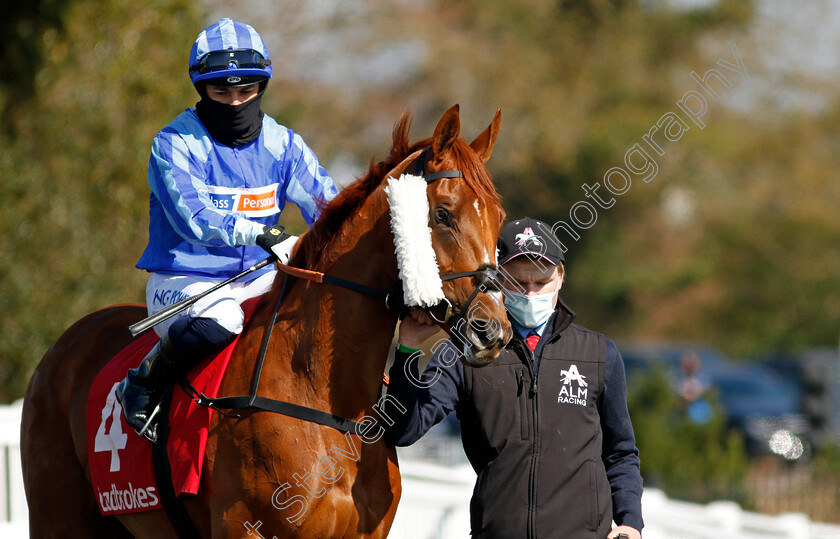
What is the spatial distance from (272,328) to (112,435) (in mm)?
908

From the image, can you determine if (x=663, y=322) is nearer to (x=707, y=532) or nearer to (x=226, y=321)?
(x=707, y=532)

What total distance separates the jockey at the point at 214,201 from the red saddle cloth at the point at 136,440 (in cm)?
10

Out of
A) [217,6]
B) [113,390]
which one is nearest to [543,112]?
[217,6]

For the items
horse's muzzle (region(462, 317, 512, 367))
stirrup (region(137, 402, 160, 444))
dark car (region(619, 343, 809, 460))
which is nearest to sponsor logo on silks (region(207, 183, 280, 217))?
stirrup (region(137, 402, 160, 444))

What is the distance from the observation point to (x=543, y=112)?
24547 millimetres

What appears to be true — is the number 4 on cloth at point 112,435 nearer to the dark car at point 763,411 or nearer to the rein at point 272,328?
the rein at point 272,328

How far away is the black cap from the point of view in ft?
11.2

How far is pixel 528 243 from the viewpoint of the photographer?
11.2 ft

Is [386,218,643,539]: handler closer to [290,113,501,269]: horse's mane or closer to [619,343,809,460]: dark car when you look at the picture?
[290,113,501,269]: horse's mane

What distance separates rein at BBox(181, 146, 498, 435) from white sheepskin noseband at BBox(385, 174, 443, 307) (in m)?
0.05

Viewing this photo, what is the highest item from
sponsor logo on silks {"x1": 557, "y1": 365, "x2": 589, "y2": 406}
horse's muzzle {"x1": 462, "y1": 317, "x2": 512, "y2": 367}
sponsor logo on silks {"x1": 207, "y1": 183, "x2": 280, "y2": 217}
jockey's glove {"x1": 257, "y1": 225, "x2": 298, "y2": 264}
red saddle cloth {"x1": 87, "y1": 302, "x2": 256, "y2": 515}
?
sponsor logo on silks {"x1": 207, "y1": 183, "x2": 280, "y2": 217}

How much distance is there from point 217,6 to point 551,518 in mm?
13452

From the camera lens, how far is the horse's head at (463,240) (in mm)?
2980

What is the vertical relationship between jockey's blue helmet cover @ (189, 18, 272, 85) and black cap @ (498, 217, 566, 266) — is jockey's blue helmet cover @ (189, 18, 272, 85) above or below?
above
